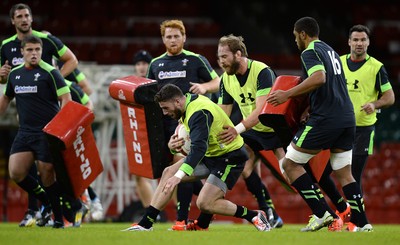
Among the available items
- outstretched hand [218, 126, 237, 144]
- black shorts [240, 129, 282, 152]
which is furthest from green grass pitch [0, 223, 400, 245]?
black shorts [240, 129, 282, 152]

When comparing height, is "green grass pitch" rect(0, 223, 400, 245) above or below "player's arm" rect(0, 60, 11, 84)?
below

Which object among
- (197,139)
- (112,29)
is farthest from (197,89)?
(112,29)

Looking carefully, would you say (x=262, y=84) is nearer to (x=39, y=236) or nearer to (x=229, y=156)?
(x=229, y=156)

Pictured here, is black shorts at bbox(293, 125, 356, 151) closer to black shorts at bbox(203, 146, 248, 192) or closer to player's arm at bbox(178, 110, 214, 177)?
black shorts at bbox(203, 146, 248, 192)

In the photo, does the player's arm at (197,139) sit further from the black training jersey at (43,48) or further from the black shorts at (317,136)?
the black training jersey at (43,48)

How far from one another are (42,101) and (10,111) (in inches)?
174

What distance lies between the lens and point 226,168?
8234 millimetres

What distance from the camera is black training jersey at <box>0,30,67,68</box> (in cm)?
1019

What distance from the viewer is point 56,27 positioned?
19.7 m

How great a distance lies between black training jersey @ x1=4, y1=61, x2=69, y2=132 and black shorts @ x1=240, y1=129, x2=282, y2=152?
198 centimetres

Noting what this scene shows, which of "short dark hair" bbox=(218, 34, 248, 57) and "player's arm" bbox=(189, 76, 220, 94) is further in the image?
"player's arm" bbox=(189, 76, 220, 94)

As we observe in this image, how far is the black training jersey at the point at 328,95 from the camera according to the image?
25.6ft

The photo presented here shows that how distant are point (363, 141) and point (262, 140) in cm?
105

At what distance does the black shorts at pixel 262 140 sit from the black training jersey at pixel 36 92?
6.51ft
